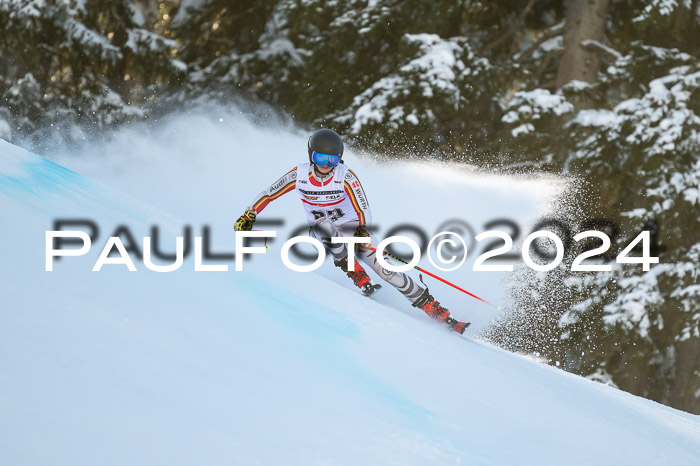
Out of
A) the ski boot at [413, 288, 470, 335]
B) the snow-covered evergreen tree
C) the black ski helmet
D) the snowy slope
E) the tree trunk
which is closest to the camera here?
the snowy slope

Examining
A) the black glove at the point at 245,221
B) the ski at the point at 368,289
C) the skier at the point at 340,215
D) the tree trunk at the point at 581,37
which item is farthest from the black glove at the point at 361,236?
the tree trunk at the point at 581,37

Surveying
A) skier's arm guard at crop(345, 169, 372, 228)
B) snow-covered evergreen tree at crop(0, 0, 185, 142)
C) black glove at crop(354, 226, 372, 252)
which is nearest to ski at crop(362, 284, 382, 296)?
black glove at crop(354, 226, 372, 252)

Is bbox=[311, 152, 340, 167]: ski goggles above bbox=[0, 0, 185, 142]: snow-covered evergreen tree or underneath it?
underneath

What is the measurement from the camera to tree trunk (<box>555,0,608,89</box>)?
11.6 metres

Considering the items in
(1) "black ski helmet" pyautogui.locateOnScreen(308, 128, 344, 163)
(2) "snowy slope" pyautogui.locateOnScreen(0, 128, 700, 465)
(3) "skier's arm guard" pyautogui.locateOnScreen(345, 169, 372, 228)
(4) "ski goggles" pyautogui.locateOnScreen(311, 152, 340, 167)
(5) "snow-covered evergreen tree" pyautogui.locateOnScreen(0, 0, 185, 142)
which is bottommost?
(2) "snowy slope" pyautogui.locateOnScreen(0, 128, 700, 465)

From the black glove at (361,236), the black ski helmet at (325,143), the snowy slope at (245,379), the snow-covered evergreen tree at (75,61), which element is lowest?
the snowy slope at (245,379)

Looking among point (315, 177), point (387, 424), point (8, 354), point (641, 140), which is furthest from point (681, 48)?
point (8, 354)

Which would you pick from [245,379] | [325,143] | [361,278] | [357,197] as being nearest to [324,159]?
[325,143]

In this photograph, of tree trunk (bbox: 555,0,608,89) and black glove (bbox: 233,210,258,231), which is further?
tree trunk (bbox: 555,0,608,89)

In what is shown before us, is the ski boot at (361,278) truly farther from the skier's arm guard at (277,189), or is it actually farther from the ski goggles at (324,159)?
the ski goggles at (324,159)

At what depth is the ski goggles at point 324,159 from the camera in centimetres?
573

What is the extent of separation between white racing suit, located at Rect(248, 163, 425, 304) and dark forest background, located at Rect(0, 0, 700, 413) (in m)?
3.75

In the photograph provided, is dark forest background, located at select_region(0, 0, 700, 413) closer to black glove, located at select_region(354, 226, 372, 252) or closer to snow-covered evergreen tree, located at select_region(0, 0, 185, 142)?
snow-covered evergreen tree, located at select_region(0, 0, 185, 142)

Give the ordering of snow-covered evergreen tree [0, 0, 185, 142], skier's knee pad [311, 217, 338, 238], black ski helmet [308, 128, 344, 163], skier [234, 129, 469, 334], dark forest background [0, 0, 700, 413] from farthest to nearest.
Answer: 1. snow-covered evergreen tree [0, 0, 185, 142]
2. dark forest background [0, 0, 700, 413]
3. skier's knee pad [311, 217, 338, 238]
4. skier [234, 129, 469, 334]
5. black ski helmet [308, 128, 344, 163]
